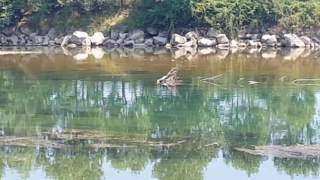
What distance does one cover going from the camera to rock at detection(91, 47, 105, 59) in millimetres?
39844

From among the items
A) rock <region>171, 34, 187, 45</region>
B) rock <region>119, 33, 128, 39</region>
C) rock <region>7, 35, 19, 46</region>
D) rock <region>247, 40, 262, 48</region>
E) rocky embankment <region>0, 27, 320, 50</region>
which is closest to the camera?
rock <region>171, 34, 187, 45</region>

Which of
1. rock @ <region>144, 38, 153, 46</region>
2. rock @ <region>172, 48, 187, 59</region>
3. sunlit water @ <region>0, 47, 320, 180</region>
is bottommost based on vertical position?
rock @ <region>172, 48, 187, 59</region>

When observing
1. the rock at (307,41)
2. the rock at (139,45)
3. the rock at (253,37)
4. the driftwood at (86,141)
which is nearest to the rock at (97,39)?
the rock at (139,45)

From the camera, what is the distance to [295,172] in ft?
44.1

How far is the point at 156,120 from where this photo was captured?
61.3 ft

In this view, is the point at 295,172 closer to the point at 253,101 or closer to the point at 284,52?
the point at 253,101

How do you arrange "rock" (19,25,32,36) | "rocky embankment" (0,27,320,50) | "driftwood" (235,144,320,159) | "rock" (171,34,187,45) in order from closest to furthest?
"driftwood" (235,144,320,159), "rock" (171,34,187,45), "rocky embankment" (0,27,320,50), "rock" (19,25,32,36)

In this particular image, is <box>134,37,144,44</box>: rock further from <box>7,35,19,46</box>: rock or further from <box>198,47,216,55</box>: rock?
<box>7,35,19,46</box>: rock

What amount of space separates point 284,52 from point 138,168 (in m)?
30.1

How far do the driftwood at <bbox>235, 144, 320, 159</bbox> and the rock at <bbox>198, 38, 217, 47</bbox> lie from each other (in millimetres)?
31882

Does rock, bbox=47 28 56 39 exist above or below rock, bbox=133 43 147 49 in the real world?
above

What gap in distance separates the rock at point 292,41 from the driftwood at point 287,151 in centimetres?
3154

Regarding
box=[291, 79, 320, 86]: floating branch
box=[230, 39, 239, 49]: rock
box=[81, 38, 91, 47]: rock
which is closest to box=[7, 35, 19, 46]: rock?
box=[81, 38, 91, 47]: rock

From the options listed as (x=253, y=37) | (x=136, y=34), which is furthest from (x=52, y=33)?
(x=253, y=37)
